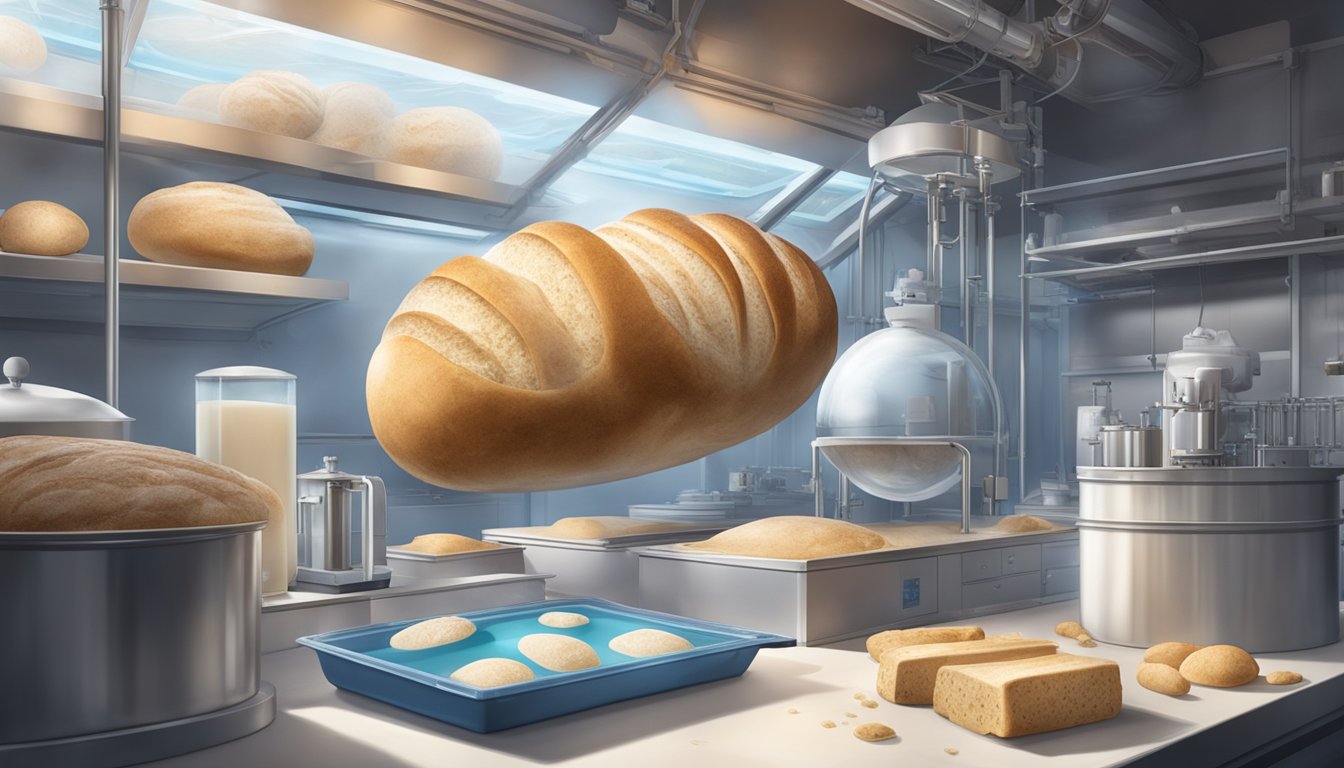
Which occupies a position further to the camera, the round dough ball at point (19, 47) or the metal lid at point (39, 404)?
the round dough ball at point (19, 47)

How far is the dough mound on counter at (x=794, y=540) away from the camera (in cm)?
141

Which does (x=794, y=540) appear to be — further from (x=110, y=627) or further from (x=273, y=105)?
(x=273, y=105)

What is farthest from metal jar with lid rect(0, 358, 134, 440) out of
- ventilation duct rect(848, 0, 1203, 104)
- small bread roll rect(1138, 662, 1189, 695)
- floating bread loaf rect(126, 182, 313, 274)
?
ventilation duct rect(848, 0, 1203, 104)

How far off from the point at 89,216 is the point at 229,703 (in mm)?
1077

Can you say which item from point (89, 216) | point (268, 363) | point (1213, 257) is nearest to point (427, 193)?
point (89, 216)

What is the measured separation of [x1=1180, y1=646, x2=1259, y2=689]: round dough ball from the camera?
118 cm

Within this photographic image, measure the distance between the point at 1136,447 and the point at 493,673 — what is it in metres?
0.98

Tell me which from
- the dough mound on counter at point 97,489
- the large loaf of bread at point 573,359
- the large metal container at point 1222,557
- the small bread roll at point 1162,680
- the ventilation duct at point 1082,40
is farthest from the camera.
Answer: the ventilation duct at point 1082,40

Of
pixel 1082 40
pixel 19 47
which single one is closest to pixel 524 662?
pixel 19 47

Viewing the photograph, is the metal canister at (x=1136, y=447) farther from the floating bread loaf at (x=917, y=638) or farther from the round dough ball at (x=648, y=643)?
the round dough ball at (x=648, y=643)

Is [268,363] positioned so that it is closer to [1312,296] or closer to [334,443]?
[334,443]

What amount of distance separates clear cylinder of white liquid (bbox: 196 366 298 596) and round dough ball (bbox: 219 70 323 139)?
497 millimetres

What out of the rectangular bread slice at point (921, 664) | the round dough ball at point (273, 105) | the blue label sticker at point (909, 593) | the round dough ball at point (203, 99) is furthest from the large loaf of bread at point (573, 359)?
the round dough ball at point (203, 99)

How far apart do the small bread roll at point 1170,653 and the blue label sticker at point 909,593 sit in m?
0.32
